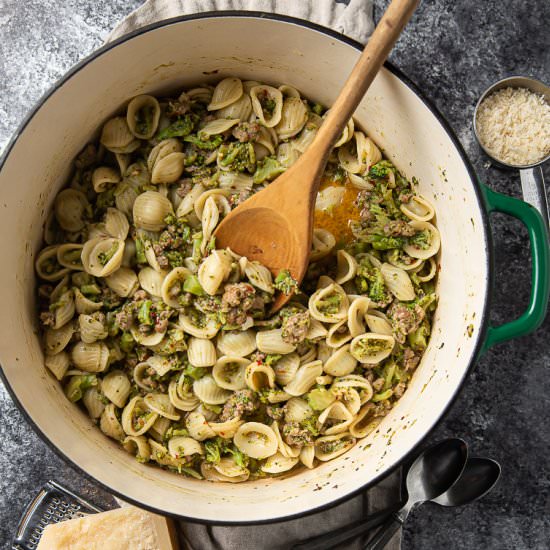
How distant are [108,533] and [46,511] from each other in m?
0.41

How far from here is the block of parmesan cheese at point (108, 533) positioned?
108 inches

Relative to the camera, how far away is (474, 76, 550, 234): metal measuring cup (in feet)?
9.77

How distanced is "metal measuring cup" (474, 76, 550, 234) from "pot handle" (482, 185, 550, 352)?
0.58 m

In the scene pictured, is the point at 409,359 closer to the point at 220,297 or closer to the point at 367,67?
the point at 220,297

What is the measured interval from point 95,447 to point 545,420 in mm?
2022

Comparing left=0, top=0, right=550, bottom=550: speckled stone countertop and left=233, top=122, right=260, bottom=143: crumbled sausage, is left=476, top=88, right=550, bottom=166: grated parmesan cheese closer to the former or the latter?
left=0, top=0, right=550, bottom=550: speckled stone countertop

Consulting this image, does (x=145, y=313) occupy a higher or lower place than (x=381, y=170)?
lower

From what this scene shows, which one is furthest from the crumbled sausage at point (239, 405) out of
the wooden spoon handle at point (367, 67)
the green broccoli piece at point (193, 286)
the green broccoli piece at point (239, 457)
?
the wooden spoon handle at point (367, 67)

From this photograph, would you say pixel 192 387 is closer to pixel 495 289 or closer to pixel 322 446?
pixel 322 446

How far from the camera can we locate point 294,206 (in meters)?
2.46

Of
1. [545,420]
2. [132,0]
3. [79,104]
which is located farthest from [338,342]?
[132,0]

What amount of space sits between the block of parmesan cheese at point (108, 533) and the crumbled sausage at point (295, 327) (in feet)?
3.10

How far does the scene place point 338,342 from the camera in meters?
2.65

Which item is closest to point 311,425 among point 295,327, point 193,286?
point 295,327
